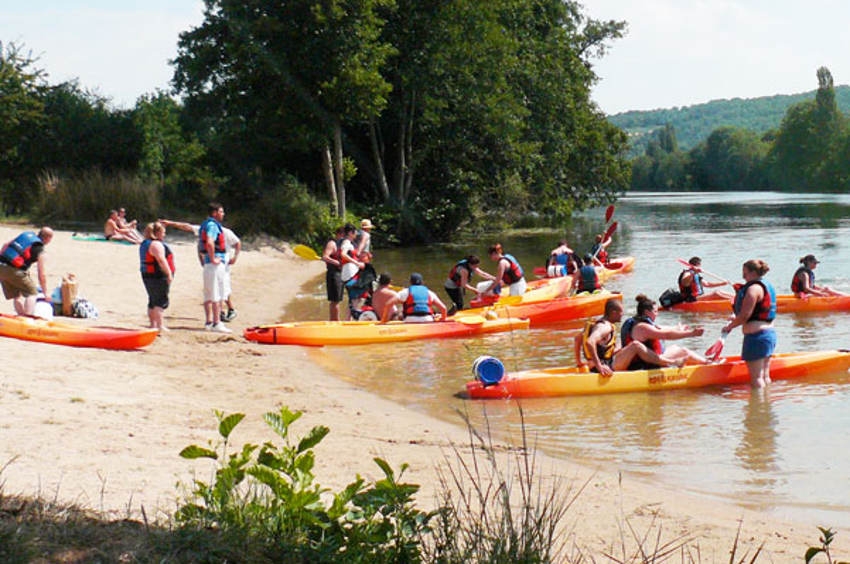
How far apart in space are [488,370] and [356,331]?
13.6ft

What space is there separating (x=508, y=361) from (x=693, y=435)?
14.7 ft

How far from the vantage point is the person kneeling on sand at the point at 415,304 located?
1467 cm

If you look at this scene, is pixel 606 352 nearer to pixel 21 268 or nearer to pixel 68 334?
pixel 68 334

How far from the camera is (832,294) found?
18172mm

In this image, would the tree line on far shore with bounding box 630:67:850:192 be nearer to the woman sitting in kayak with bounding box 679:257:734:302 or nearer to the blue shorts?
the woman sitting in kayak with bounding box 679:257:734:302

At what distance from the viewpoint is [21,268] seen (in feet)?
38.7

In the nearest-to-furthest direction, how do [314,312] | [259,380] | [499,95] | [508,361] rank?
1. [259,380]
2. [508,361]
3. [314,312]
4. [499,95]

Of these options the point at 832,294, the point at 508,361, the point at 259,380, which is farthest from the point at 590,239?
the point at 259,380

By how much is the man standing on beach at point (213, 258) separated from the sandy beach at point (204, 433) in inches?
17.5

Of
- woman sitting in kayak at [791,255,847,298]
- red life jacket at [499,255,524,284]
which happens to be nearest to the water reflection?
red life jacket at [499,255,524,284]

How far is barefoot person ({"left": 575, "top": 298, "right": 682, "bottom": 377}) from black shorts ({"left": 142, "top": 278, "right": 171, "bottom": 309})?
527cm

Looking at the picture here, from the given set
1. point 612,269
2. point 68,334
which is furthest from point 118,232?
point 612,269

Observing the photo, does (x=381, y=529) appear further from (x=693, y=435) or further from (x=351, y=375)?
(x=351, y=375)

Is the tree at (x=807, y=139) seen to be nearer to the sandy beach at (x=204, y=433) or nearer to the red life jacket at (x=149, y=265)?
the red life jacket at (x=149, y=265)
